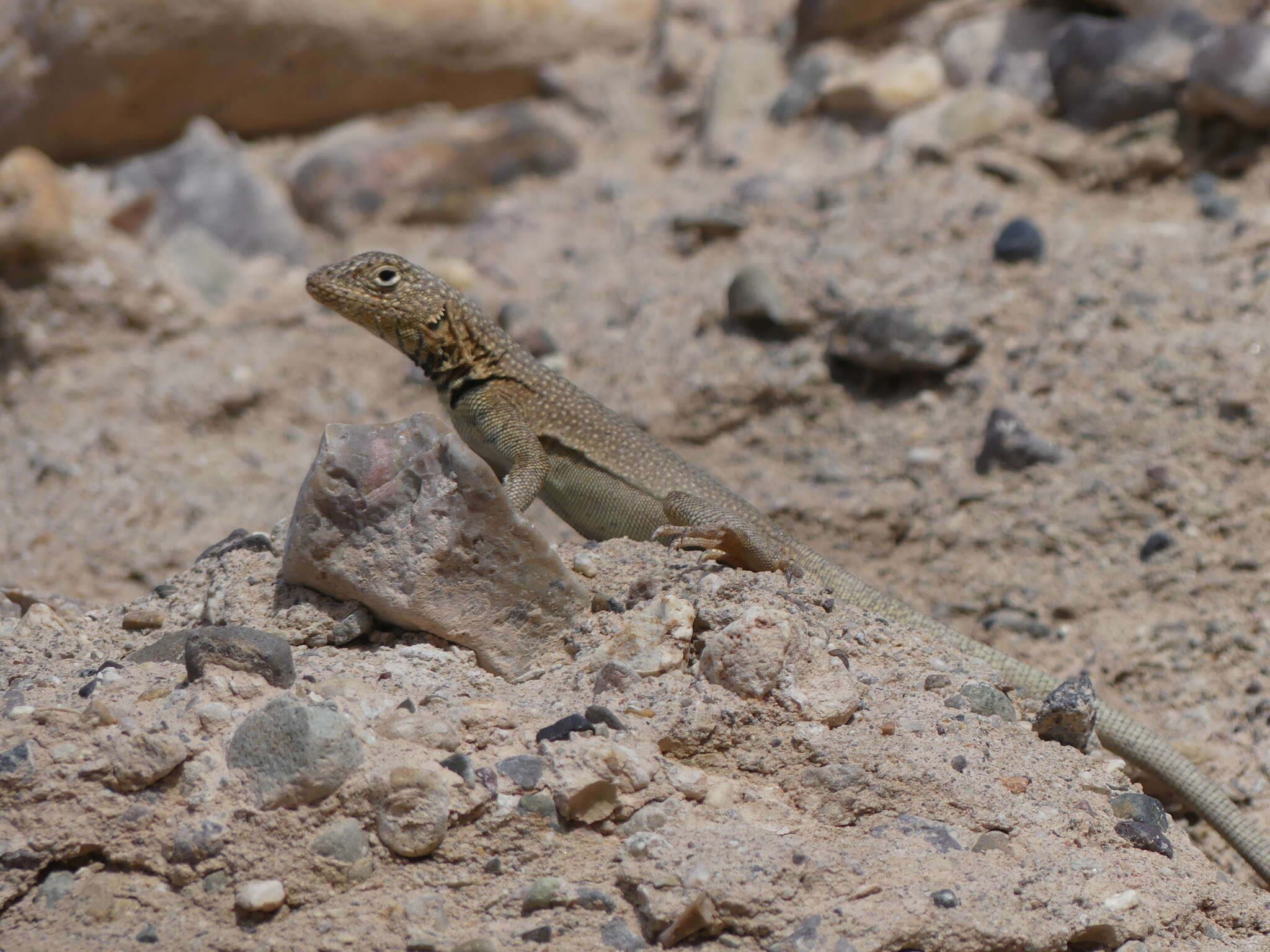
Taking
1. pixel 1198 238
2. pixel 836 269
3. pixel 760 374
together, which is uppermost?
pixel 1198 238

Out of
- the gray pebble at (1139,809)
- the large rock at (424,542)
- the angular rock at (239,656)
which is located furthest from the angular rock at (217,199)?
the gray pebble at (1139,809)

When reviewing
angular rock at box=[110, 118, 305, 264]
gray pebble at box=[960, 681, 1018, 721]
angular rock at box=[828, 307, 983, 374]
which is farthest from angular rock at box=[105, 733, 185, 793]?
angular rock at box=[110, 118, 305, 264]

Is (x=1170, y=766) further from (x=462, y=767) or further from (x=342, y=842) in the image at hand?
(x=342, y=842)

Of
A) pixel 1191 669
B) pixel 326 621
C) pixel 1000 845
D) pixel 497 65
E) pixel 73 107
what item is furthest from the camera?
pixel 497 65

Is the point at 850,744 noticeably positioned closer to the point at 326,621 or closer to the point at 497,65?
the point at 326,621

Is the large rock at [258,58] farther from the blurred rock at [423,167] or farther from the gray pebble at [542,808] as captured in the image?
the gray pebble at [542,808]

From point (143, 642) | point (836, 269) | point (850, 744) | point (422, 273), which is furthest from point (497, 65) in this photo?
point (850, 744)

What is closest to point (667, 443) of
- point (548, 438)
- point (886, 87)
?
point (548, 438)
